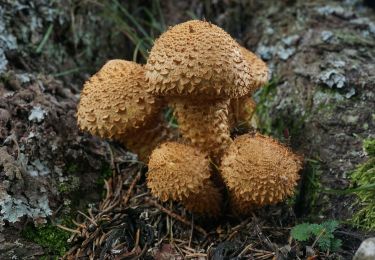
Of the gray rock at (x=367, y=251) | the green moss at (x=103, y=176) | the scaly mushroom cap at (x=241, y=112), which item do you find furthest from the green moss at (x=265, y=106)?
the gray rock at (x=367, y=251)

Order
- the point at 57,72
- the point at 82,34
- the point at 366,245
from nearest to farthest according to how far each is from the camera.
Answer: the point at 366,245, the point at 57,72, the point at 82,34

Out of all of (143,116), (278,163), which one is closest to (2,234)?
(143,116)

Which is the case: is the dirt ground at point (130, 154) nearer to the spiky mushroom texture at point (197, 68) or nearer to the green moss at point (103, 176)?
the green moss at point (103, 176)

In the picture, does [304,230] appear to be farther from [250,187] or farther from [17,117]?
[17,117]

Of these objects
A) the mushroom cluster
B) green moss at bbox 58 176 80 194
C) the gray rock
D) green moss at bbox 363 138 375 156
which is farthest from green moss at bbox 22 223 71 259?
green moss at bbox 363 138 375 156

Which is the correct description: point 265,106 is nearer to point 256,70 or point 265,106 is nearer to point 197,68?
point 256,70

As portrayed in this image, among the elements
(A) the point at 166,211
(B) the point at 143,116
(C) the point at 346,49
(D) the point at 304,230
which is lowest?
(A) the point at 166,211

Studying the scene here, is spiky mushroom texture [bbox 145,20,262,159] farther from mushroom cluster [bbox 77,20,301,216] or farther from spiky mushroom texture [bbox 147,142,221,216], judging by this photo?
spiky mushroom texture [bbox 147,142,221,216]
